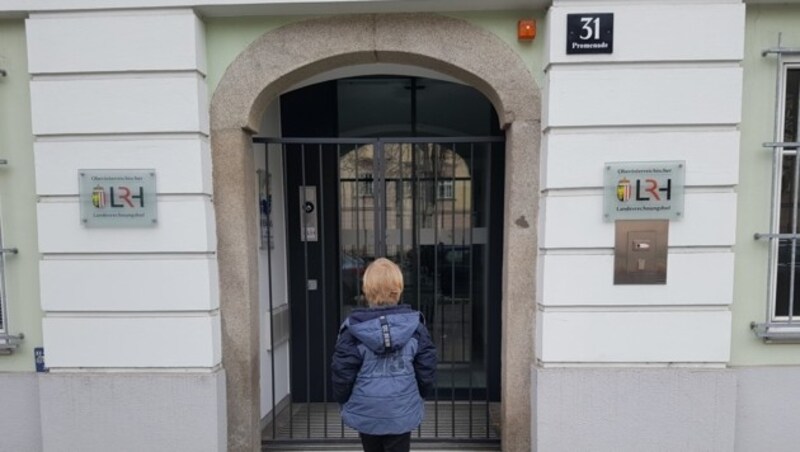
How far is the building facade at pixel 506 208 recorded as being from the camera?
3.28m

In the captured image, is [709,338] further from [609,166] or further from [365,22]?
[365,22]

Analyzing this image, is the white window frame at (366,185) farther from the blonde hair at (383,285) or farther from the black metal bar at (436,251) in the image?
the blonde hair at (383,285)

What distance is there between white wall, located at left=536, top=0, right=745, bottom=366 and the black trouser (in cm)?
126

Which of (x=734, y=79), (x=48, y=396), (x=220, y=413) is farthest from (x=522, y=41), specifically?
(x=48, y=396)

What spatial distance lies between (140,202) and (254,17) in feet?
5.37

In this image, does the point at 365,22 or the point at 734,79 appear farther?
the point at 365,22

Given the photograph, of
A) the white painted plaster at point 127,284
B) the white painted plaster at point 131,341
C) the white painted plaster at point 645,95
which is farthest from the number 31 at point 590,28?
the white painted plaster at point 131,341

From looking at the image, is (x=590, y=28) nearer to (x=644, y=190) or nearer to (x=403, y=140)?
(x=644, y=190)

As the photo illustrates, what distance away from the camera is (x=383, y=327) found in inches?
99.9

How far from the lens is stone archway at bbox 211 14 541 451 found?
136 inches

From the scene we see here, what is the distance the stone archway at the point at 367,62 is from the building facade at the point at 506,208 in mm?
16

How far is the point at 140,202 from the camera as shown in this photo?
3396 mm

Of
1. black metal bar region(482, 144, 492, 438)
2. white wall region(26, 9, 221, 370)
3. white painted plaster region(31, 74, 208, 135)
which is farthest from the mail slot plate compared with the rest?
A: white painted plaster region(31, 74, 208, 135)

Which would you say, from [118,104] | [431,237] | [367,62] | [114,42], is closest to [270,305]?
[431,237]
